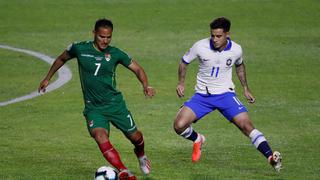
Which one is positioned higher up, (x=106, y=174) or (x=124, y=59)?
(x=124, y=59)

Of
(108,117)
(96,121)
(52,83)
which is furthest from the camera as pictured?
(52,83)

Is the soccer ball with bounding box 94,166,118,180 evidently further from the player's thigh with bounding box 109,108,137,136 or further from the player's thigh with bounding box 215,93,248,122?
the player's thigh with bounding box 215,93,248,122

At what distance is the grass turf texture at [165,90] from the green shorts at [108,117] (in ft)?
4.30

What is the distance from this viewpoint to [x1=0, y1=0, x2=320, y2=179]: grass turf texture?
669 inches

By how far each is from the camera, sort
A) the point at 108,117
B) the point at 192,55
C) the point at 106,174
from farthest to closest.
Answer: the point at 192,55 → the point at 108,117 → the point at 106,174

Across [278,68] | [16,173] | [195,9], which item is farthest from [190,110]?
[195,9]

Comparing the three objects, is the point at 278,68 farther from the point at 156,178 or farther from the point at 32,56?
the point at 156,178

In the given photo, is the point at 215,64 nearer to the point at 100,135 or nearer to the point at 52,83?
the point at 100,135

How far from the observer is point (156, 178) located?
15.7m

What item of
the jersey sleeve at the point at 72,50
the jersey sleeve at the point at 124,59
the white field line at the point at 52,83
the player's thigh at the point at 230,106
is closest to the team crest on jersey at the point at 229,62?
the player's thigh at the point at 230,106

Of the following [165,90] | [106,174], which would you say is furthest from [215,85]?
[165,90]

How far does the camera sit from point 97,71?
48.3 feet

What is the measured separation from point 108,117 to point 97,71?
779 mm

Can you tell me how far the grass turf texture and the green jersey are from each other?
5.57 ft
